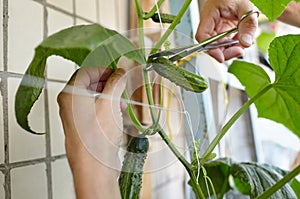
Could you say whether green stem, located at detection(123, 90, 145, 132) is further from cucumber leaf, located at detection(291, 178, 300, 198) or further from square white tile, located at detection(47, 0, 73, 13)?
cucumber leaf, located at detection(291, 178, 300, 198)

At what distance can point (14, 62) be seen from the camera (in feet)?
1.53

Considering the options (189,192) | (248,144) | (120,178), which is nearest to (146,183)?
(189,192)

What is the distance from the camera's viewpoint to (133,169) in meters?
0.38

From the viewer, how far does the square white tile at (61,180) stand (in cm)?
53

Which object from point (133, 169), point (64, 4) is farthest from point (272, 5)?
point (64, 4)

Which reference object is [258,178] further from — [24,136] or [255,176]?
[24,136]

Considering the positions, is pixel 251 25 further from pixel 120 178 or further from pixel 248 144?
pixel 248 144

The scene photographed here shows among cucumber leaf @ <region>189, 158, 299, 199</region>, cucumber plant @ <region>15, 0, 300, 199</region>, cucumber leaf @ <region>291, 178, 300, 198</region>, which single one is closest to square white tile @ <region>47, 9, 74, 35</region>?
cucumber plant @ <region>15, 0, 300, 199</region>

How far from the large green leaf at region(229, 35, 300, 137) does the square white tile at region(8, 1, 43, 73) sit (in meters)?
0.28

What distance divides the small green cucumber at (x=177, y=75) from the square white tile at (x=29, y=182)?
0.67 ft

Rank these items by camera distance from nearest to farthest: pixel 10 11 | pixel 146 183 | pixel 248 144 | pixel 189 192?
pixel 10 11 < pixel 146 183 < pixel 189 192 < pixel 248 144

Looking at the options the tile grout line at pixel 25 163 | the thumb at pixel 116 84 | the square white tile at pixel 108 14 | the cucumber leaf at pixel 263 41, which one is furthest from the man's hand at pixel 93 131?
the cucumber leaf at pixel 263 41

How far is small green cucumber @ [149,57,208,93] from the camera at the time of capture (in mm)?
358

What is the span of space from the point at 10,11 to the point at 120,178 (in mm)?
230
